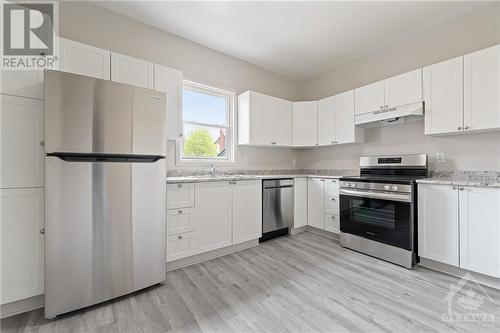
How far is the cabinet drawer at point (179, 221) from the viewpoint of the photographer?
225 cm

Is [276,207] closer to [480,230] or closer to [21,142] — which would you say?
[480,230]

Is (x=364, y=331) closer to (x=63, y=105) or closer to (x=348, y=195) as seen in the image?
(x=348, y=195)

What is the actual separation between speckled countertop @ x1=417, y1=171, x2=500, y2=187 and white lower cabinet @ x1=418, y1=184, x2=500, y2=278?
Result: 51 mm

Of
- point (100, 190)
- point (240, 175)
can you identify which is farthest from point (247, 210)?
point (100, 190)

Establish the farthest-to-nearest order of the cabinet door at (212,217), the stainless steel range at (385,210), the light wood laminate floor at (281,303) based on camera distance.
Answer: the cabinet door at (212,217) < the stainless steel range at (385,210) < the light wood laminate floor at (281,303)

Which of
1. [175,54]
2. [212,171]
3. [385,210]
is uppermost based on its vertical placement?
[175,54]

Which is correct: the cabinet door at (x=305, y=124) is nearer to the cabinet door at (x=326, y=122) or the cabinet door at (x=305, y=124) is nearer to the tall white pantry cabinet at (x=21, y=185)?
the cabinet door at (x=326, y=122)

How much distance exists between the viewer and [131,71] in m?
2.27

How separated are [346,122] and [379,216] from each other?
149 cm

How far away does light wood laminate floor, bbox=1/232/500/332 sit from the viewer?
1.46 meters

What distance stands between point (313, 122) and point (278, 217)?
70.3 inches

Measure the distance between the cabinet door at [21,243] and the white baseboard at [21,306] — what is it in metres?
0.06

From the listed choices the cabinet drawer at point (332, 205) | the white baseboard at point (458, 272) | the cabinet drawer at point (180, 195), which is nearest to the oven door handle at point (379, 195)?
the cabinet drawer at point (332, 205)

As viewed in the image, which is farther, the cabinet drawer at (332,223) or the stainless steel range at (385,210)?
the cabinet drawer at (332,223)
